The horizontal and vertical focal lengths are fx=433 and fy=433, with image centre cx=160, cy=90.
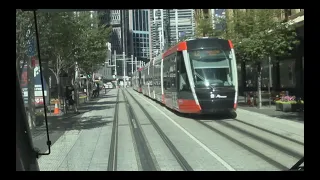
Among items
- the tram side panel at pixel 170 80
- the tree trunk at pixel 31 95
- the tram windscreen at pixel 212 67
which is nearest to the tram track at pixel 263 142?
the tram windscreen at pixel 212 67

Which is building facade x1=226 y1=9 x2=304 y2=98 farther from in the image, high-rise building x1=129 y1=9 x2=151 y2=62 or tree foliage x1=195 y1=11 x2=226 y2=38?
high-rise building x1=129 y1=9 x2=151 y2=62

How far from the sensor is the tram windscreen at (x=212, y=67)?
1792 cm

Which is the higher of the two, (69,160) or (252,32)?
(252,32)

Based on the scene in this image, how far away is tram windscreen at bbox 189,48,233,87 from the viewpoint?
58.8 feet

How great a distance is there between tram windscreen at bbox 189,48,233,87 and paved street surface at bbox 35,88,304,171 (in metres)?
1.86

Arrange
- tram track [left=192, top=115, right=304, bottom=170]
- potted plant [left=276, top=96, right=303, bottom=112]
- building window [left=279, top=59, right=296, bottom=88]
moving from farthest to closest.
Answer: building window [left=279, top=59, right=296, bottom=88], potted plant [left=276, top=96, right=303, bottom=112], tram track [left=192, top=115, right=304, bottom=170]

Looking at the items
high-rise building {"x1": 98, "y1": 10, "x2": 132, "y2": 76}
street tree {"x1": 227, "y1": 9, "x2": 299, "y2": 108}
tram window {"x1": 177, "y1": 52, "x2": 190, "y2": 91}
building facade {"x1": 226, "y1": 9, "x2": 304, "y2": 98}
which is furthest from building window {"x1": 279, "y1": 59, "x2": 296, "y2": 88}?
tram window {"x1": 177, "y1": 52, "x2": 190, "y2": 91}

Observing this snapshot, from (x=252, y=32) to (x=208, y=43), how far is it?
830cm

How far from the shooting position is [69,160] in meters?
9.09

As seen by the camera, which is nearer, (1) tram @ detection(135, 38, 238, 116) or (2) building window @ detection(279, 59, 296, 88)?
(1) tram @ detection(135, 38, 238, 116)
